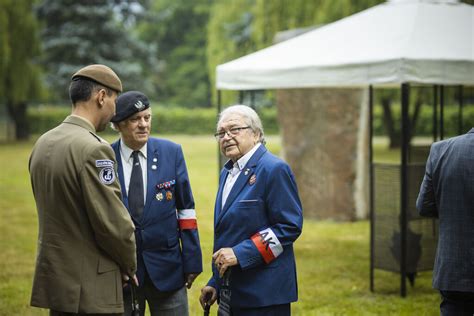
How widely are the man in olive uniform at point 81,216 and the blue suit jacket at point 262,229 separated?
2.07 ft

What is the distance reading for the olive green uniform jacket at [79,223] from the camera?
10.5 feet

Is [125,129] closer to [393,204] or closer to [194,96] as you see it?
[393,204]

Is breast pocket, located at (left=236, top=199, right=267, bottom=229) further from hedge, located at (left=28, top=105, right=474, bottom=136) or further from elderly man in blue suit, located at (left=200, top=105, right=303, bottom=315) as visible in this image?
hedge, located at (left=28, top=105, right=474, bottom=136)

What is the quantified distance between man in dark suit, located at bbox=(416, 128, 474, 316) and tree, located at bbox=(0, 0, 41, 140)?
2624 centimetres

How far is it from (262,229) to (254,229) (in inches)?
Answer: 1.7

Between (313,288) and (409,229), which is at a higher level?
(409,229)

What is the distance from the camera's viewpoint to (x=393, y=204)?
7.52 m

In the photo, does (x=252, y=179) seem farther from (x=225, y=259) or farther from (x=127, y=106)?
(x=127, y=106)

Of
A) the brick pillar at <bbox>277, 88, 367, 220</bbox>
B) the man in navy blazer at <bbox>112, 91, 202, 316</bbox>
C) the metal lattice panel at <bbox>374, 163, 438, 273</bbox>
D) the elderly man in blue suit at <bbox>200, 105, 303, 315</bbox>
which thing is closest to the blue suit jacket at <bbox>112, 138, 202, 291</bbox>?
the man in navy blazer at <bbox>112, 91, 202, 316</bbox>

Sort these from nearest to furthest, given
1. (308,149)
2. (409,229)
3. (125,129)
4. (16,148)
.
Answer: (125,129) < (409,229) < (308,149) < (16,148)

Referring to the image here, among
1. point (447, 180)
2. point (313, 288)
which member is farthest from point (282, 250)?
point (313, 288)

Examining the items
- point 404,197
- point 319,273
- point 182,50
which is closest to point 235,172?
point 404,197

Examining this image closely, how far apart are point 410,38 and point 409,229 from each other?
6.34 feet

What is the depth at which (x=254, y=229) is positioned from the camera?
3.75 metres
